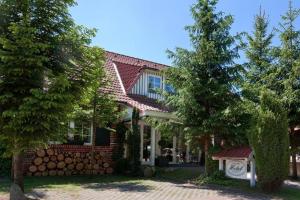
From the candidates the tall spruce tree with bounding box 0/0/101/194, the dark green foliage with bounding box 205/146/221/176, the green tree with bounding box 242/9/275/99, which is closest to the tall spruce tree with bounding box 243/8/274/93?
the green tree with bounding box 242/9/275/99

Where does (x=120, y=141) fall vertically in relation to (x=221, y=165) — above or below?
above

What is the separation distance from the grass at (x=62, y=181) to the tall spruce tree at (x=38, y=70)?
3.23 m

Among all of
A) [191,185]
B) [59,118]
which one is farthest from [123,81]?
[59,118]

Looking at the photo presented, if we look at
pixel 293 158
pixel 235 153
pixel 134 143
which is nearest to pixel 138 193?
pixel 235 153

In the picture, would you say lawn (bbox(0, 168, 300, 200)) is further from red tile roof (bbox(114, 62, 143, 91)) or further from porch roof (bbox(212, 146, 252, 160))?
red tile roof (bbox(114, 62, 143, 91))

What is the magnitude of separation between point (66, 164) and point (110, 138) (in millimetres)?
2706

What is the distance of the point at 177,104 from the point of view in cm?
1753

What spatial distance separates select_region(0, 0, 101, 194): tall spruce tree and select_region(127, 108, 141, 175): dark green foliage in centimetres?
819

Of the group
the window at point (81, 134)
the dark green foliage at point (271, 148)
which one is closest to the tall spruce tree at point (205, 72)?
the dark green foliage at point (271, 148)

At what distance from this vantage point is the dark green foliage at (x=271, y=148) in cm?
1402

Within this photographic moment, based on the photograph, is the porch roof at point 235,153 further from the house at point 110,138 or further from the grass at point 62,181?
the house at point 110,138

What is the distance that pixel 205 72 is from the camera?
58.4 ft

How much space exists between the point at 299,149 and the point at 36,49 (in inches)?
577

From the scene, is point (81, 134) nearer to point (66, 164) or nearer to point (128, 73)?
point (66, 164)
